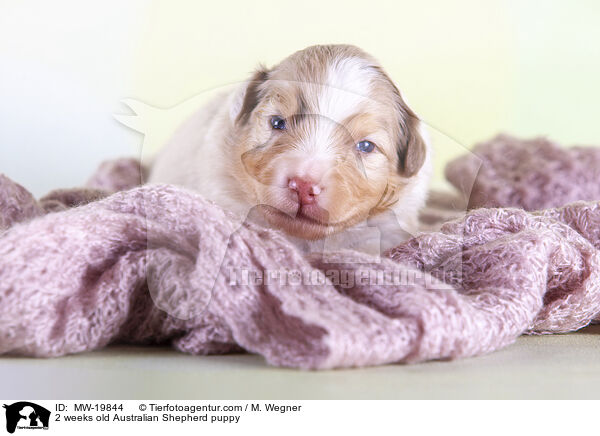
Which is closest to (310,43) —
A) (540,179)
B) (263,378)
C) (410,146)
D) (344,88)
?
(344,88)

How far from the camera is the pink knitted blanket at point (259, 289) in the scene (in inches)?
32.0

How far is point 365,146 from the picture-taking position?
1.06 meters

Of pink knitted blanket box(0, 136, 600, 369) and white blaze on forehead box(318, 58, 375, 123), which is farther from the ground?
white blaze on forehead box(318, 58, 375, 123)

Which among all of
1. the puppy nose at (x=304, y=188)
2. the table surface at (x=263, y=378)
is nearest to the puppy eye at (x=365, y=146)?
the puppy nose at (x=304, y=188)

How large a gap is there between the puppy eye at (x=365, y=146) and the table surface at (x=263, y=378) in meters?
0.34

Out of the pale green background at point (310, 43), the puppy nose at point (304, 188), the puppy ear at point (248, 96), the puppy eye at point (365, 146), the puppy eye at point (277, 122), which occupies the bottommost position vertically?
the puppy nose at point (304, 188)

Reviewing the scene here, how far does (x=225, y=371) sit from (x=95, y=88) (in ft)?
3.70

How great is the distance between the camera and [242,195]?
3.64 ft

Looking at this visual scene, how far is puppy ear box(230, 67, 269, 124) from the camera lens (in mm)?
1097

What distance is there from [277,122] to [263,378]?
1.36 feet

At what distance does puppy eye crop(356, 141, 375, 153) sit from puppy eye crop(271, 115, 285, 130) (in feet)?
0.38
